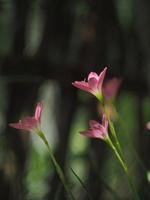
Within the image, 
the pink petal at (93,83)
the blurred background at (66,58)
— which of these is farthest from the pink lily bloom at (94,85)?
the blurred background at (66,58)

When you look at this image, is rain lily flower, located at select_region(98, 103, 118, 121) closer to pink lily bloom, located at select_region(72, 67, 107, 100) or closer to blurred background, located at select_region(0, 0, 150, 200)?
pink lily bloom, located at select_region(72, 67, 107, 100)

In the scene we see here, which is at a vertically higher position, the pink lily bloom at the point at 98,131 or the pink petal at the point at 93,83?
the pink petal at the point at 93,83

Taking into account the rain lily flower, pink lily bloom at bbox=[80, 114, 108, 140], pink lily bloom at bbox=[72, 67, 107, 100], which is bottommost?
pink lily bloom at bbox=[80, 114, 108, 140]

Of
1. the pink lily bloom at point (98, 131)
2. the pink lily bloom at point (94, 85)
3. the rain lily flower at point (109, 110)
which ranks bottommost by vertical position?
the pink lily bloom at point (98, 131)

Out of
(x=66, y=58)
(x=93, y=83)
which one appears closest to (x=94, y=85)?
(x=93, y=83)

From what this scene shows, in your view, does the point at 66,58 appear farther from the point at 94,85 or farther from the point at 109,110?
the point at 94,85

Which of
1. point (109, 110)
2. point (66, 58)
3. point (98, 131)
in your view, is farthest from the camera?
point (66, 58)

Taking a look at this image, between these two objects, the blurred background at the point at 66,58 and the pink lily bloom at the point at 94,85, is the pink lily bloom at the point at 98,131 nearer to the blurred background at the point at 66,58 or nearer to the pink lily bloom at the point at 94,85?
the pink lily bloom at the point at 94,85

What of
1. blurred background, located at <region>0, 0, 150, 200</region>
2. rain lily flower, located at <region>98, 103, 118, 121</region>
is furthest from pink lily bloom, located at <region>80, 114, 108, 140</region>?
blurred background, located at <region>0, 0, 150, 200</region>

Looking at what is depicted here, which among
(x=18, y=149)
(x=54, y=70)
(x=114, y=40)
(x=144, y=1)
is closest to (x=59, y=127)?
(x=18, y=149)

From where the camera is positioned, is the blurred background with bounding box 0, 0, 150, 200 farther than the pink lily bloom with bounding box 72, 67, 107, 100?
Yes

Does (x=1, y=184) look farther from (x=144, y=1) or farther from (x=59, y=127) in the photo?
(x=144, y=1)
